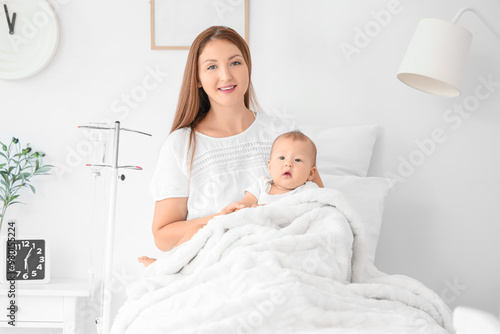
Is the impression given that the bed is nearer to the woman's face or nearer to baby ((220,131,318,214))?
baby ((220,131,318,214))

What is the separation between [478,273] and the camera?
2.43m

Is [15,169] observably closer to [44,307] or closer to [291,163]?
[44,307]

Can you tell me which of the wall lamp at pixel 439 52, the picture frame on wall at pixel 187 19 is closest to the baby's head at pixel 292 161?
the wall lamp at pixel 439 52

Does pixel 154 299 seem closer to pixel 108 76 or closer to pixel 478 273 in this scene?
pixel 108 76

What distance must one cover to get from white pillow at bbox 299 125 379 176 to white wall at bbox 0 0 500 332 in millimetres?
136

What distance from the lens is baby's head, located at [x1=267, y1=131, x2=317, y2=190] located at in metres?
1.62

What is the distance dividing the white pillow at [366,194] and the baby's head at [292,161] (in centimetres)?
47

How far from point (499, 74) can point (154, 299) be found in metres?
1.93

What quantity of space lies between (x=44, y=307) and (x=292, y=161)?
126cm

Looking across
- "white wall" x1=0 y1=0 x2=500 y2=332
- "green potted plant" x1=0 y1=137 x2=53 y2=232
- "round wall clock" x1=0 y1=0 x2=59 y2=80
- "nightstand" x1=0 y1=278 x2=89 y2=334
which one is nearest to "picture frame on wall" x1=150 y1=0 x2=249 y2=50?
"white wall" x1=0 y1=0 x2=500 y2=332

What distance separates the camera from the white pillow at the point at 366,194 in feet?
6.81

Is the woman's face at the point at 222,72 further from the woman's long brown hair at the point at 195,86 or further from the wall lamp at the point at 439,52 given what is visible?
the wall lamp at the point at 439,52

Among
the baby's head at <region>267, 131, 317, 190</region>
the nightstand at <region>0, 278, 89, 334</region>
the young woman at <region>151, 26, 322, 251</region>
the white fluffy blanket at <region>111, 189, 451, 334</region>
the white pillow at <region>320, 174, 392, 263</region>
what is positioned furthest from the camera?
the nightstand at <region>0, 278, 89, 334</region>

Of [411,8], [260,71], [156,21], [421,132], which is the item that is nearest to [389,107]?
[421,132]
